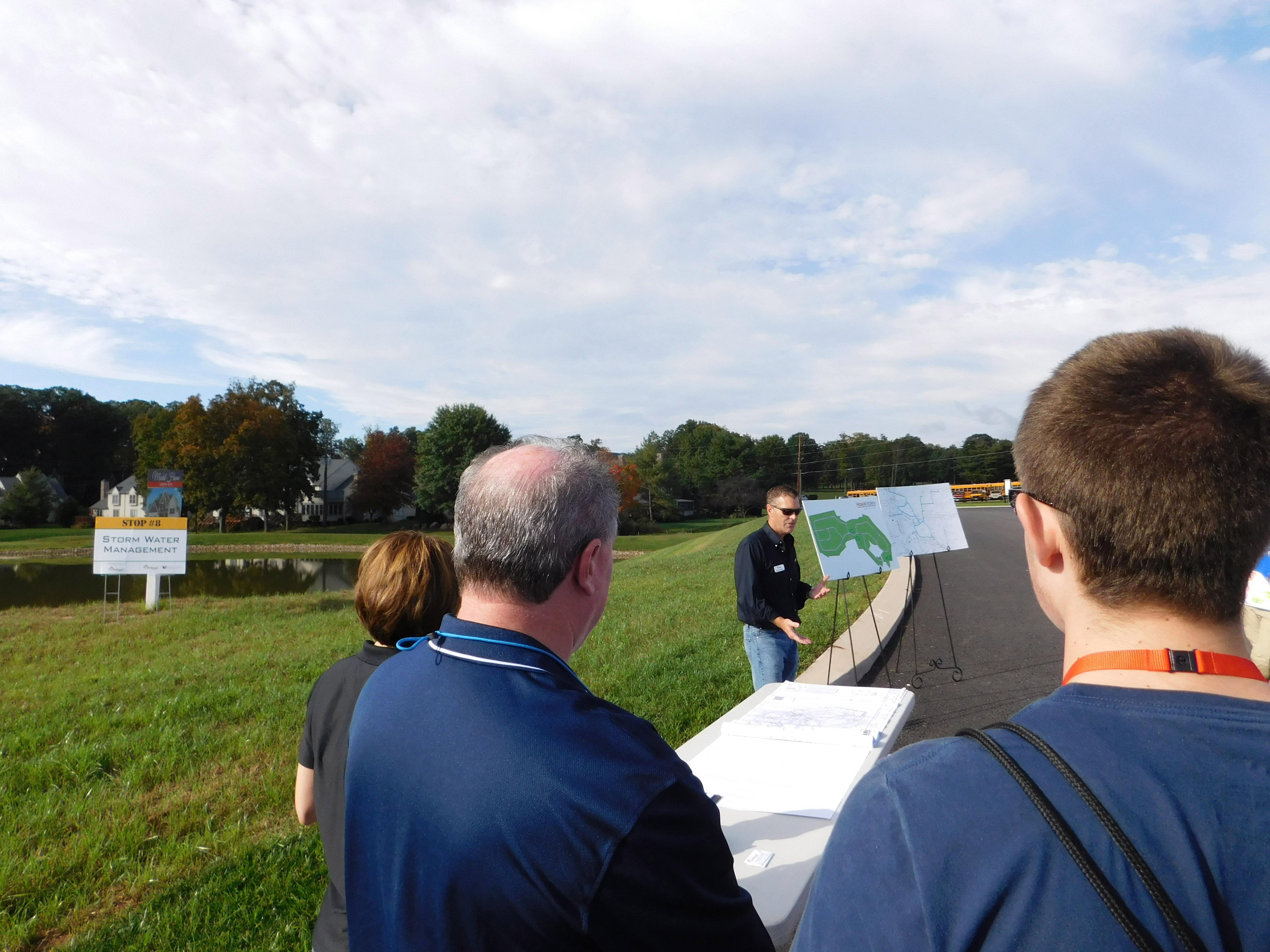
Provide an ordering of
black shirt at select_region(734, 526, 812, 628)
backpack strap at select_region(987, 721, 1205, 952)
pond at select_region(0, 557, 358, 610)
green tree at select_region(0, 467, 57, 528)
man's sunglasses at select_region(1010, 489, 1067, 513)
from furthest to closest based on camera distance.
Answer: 1. green tree at select_region(0, 467, 57, 528)
2. pond at select_region(0, 557, 358, 610)
3. black shirt at select_region(734, 526, 812, 628)
4. man's sunglasses at select_region(1010, 489, 1067, 513)
5. backpack strap at select_region(987, 721, 1205, 952)

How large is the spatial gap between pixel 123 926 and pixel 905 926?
13.0 feet

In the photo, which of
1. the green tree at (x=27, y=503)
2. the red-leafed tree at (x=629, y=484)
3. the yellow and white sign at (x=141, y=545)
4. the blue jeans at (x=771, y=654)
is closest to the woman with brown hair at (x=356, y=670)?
the blue jeans at (x=771, y=654)

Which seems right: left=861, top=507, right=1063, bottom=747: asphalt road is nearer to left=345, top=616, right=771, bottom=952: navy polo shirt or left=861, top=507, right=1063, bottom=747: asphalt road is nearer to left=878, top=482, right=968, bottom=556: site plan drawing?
left=878, top=482, right=968, bottom=556: site plan drawing

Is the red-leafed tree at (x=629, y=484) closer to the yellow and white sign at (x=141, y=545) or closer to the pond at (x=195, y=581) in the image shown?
the pond at (x=195, y=581)

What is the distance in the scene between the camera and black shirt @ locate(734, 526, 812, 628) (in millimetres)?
5531

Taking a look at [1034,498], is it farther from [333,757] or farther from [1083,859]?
[333,757]

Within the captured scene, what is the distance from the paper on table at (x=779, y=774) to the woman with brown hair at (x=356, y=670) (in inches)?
47.6

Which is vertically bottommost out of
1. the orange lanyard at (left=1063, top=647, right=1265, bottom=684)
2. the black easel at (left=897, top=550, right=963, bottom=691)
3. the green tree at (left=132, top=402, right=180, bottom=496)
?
the black easel at (left=897, top=550, right=963, bottom=691)

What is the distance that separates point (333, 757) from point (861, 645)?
23.8 ft

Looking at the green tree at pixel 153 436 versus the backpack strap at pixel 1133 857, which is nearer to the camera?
the backpack strap at pixel 1133 857

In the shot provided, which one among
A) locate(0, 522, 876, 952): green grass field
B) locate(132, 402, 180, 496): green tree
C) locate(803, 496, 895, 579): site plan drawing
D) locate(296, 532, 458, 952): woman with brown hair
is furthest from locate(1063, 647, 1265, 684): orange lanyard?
locate(132, 402, 180, 496): green tree

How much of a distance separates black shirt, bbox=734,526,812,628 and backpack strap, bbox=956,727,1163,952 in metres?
4.59

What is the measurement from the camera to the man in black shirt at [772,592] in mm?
5543

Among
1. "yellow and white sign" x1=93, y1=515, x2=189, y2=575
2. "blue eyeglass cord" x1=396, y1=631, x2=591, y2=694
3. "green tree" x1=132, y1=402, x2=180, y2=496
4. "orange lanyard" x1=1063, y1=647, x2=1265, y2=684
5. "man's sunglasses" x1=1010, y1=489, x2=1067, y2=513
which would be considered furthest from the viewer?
"green tree" x1=132, y1=402, x2=180, y2=496
